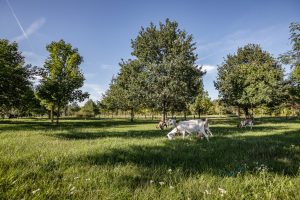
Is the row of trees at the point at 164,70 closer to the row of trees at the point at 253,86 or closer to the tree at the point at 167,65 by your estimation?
the tree at the point at 167,65

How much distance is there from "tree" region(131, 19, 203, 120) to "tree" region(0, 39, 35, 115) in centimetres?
1700

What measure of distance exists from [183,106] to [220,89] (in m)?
13.1

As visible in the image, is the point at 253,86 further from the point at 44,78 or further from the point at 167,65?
the point at 44,78

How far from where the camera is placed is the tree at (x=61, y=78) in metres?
37.7

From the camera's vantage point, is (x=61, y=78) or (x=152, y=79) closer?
(x=152, y=79)

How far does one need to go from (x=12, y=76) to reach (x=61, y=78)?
11.4m

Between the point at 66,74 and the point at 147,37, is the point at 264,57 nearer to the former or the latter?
the point at 147,37

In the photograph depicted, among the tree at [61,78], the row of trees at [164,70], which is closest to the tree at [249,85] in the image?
the row of trees at [164,70]

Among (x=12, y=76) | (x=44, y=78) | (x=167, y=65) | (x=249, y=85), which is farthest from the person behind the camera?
(x=249, y=85)

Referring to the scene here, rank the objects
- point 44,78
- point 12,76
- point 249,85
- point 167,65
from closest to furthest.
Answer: point 12,76 < point 167,65 < point 44,78 < point 249,85

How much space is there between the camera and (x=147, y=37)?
124 feet

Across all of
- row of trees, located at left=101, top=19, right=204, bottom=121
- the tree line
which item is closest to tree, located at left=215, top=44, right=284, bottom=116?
the tree line

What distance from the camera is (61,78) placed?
133 ft

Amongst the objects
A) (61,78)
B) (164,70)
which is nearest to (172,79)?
(164,70)
